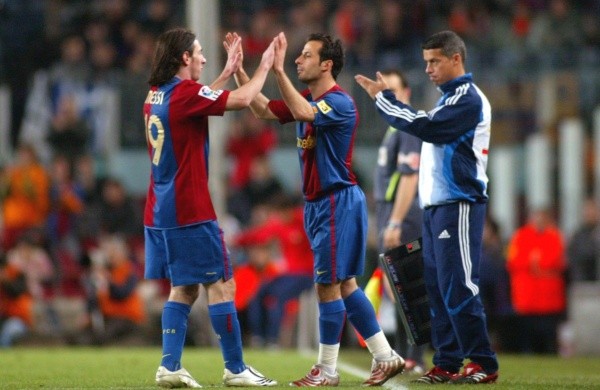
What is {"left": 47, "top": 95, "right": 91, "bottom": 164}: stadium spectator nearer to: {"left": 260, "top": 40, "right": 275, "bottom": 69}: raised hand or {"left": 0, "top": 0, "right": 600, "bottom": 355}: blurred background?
{"left": 0, "top": 0, "right": 600, "bottom": 355}: blurred background

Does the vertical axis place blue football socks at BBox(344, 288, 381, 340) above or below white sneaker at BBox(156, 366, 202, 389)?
above

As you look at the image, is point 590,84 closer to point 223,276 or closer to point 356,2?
point 356,2

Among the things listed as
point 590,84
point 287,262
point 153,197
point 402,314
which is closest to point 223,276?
point 153,197

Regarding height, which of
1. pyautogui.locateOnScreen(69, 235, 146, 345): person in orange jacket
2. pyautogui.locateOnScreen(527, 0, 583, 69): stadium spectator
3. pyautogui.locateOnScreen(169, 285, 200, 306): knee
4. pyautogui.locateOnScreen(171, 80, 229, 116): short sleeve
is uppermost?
pyautogui.locateOnScreen(527, 0, 583, 69): stadium spectator

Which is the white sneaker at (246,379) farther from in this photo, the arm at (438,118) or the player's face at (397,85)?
the player's face at (397,85)

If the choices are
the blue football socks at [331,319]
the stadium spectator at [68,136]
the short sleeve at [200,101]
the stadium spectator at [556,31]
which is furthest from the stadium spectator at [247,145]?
the short sleeve at [200,101]

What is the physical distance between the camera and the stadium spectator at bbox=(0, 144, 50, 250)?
19.0 m

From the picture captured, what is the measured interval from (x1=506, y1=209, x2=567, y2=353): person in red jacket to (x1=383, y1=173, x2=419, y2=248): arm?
6709 mm

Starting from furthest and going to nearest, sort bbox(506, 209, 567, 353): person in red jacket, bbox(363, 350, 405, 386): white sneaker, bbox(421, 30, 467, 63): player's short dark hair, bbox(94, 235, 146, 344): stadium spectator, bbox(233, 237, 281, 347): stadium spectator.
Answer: bbox(233, 237, 281, 347): stadium spectator < bbox(94, 235, 146, 344): stadium spectator < bbox(506, 209, 567, 353): person in red jacket < bbox(421, 30, 467, 63): player's short dark hair < bbox(363, 350, 405, 386): white sneaker

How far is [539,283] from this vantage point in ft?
57.3

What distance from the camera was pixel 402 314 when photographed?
9.70 m

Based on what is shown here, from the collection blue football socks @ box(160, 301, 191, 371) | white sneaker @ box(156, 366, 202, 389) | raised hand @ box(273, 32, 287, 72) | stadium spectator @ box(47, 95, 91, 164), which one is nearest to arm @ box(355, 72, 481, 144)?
raised hand @ box(273, 32, 287, 72)

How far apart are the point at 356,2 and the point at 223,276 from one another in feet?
51.9

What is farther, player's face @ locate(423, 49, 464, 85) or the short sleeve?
player's face @ locate(423, 49, 464, 85)
